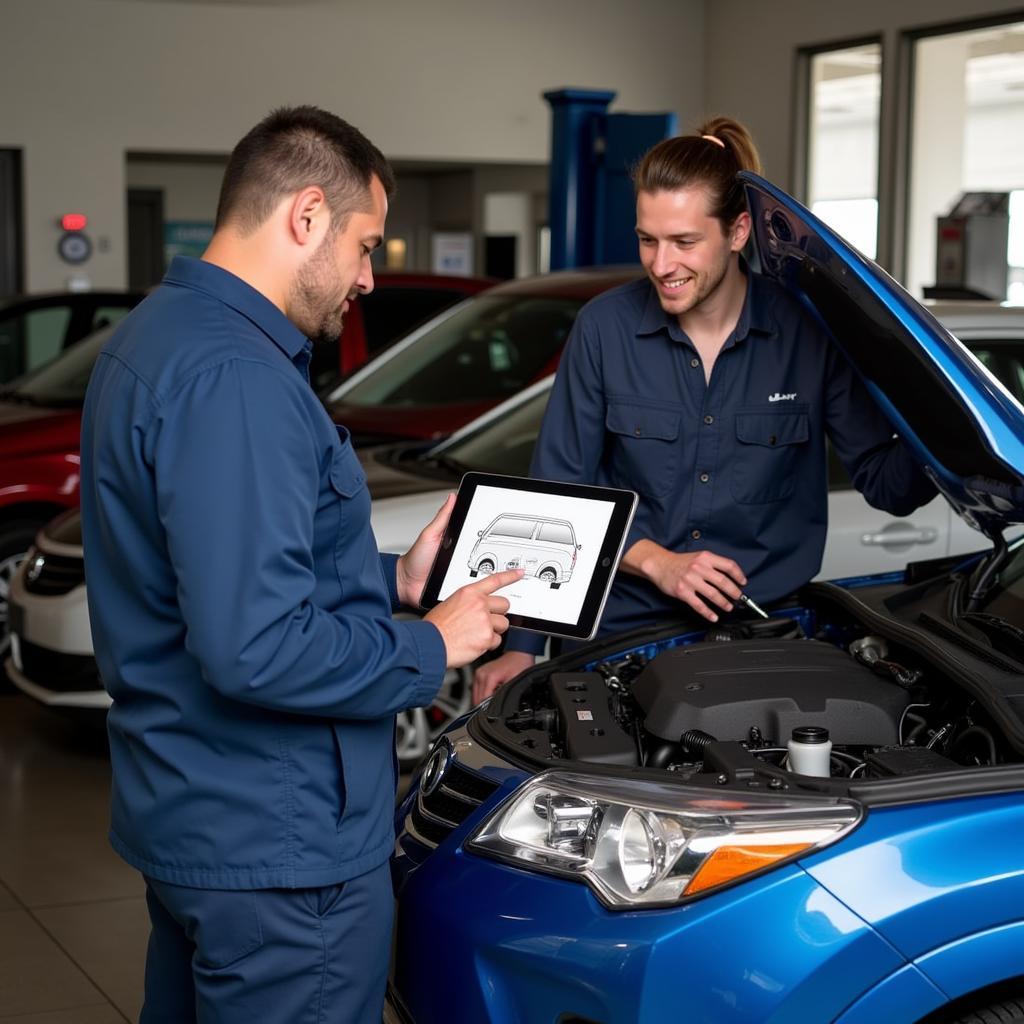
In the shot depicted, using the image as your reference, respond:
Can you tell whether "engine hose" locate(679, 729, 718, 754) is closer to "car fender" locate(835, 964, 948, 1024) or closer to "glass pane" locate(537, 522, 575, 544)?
"glass pane" locate(537, 522, 575, 544)

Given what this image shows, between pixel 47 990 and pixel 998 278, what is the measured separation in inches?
316

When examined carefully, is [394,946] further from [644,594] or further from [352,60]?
[352,60]

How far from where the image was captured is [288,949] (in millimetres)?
1953

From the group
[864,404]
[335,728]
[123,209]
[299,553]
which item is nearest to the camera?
[299,553]

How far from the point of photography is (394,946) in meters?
2.30

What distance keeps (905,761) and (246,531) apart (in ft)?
3.22

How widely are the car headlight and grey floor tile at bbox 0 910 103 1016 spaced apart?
1.68m

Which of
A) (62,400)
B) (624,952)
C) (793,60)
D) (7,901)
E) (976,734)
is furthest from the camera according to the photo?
(793,60)

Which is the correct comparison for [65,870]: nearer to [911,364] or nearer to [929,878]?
[911,364]

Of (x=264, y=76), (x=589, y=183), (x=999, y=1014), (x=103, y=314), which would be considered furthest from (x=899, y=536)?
(x=264, y=76)

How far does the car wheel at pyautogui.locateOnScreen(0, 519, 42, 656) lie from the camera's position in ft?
19.6

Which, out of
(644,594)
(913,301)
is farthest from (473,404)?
(913,301)

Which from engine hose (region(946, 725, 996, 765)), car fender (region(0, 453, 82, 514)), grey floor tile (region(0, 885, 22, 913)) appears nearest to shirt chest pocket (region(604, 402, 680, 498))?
engine hose (region(946, 725, 996, 765))

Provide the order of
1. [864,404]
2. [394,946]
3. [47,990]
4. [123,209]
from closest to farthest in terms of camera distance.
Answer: [394,946] < [864,404] < [47,990] < [123,209]
